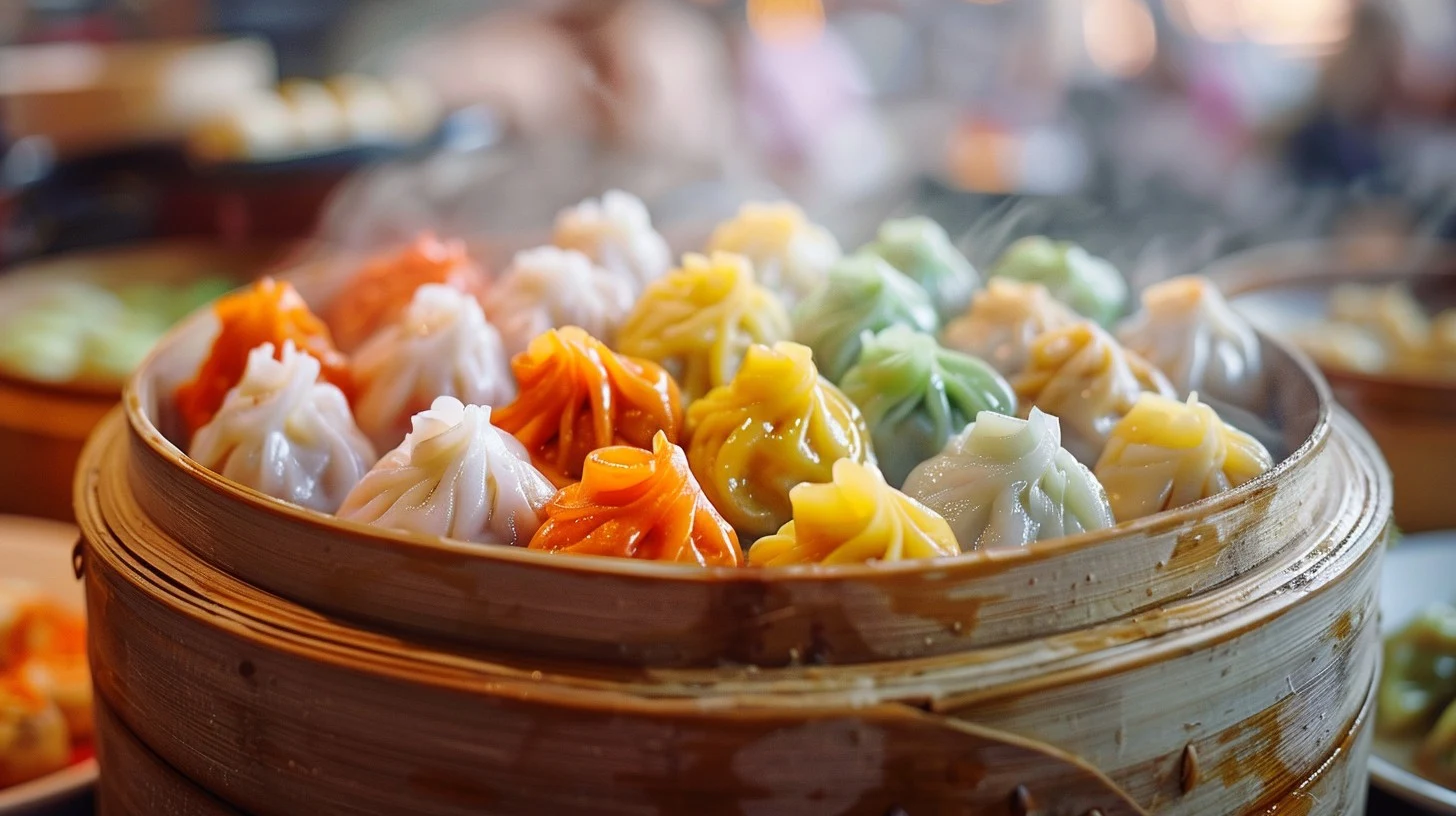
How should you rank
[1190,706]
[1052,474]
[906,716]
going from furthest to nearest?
[1052,474] → [1190,706] → [906,716]

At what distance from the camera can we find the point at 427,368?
2064mm

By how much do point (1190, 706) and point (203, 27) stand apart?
340 inches

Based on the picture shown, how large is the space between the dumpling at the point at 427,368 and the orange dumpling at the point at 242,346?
0.25 ft

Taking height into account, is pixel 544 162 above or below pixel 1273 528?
below

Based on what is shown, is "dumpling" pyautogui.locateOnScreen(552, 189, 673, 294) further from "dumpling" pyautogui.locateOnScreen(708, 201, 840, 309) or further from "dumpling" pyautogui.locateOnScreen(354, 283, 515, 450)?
"dumpling" pyautogui.locateOnScreen(354, 283, 515, 450)

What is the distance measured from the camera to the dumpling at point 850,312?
2.18m

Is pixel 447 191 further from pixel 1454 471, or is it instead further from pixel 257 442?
pixel 1454 471

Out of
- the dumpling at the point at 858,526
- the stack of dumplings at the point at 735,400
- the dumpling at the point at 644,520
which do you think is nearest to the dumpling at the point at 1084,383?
the stack of dumplings at the point at 735,400

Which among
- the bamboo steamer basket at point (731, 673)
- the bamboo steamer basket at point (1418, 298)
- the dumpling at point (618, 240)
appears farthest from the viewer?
the bamboo steamer basket at point (1418, 298)

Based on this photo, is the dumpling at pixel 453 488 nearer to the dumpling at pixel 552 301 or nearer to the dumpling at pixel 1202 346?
the dumpling at pixel 552 301

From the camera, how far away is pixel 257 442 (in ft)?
6.07

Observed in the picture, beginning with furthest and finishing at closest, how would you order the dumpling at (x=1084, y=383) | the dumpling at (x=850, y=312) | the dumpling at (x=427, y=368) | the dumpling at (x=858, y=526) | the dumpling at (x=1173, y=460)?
the dumpling at (x=850, y=312) → the dumpling at (x=427, y=368) → the dumpling at (x=1084, y=383) → the dumpling at (x=1173, y=460) → the dumpling at (x=858, y=526)

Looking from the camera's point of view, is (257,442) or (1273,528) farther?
(257,442)

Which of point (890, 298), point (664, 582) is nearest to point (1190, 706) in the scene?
point (664, 582)
